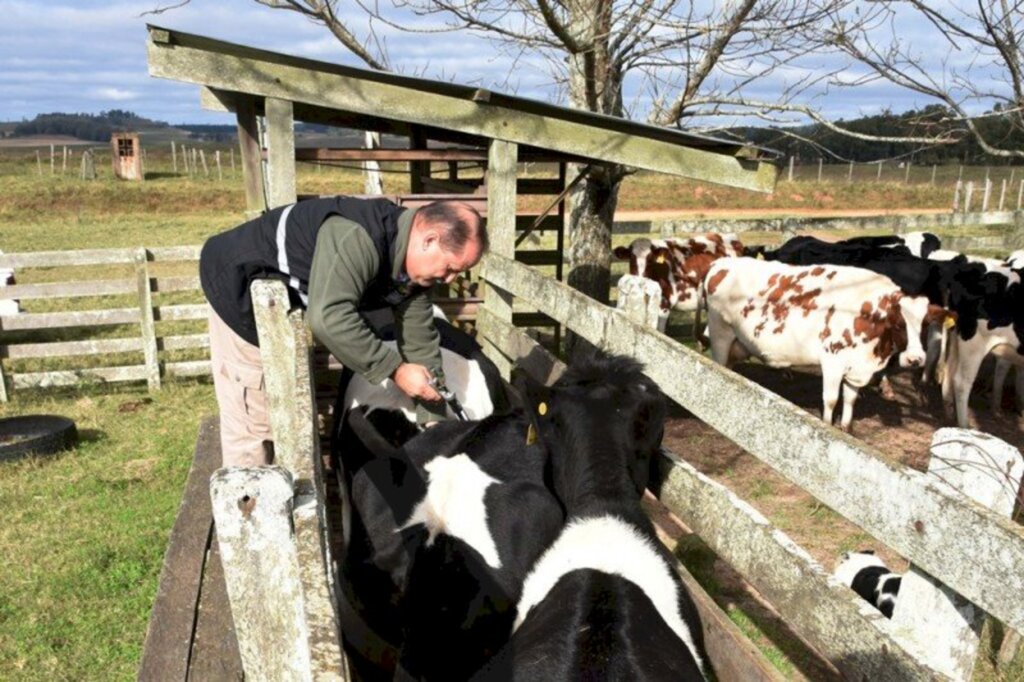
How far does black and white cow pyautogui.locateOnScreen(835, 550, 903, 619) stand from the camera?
13.8ft

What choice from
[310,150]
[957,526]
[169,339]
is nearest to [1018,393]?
[310,150]

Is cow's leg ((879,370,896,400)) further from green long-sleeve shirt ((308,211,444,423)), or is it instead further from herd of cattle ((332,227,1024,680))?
green long-sleeve shirt ((308,211,444,423))

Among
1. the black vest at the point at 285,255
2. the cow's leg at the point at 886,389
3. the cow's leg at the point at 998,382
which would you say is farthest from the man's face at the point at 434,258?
the cow's leg at the point at 998,382

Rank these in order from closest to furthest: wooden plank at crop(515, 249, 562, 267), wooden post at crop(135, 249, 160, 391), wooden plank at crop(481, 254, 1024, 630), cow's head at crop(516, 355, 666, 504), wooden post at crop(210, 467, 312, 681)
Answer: wooden post at crop(210, 467, 312, 681) < wooden plank at crop(481, 254, 1024, 630) < cow's head at crop(516, 355, 666, 504) < wooden post at crop(135, 249, 160, 391) < wooden plank at crop(515, 249, 562, 267)

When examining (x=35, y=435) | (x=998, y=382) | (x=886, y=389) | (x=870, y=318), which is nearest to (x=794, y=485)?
(x=870, y=318)

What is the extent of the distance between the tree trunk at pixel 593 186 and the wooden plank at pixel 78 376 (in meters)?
4.81

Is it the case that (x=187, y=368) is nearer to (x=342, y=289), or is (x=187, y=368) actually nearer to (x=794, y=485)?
(x=342, y=289)

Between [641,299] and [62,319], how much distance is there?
307 inches

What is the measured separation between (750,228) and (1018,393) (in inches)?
182

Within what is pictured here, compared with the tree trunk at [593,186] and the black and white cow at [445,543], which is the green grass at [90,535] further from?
the tree trunk at [593,186]

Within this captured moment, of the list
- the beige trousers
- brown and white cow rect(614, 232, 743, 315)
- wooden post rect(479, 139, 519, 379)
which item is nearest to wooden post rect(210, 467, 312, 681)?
the beige trousers

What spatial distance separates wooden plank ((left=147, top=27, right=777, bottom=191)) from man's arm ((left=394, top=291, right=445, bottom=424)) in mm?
1944

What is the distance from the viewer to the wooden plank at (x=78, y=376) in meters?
A: 8.72

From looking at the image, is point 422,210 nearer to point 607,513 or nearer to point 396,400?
point 396,400
